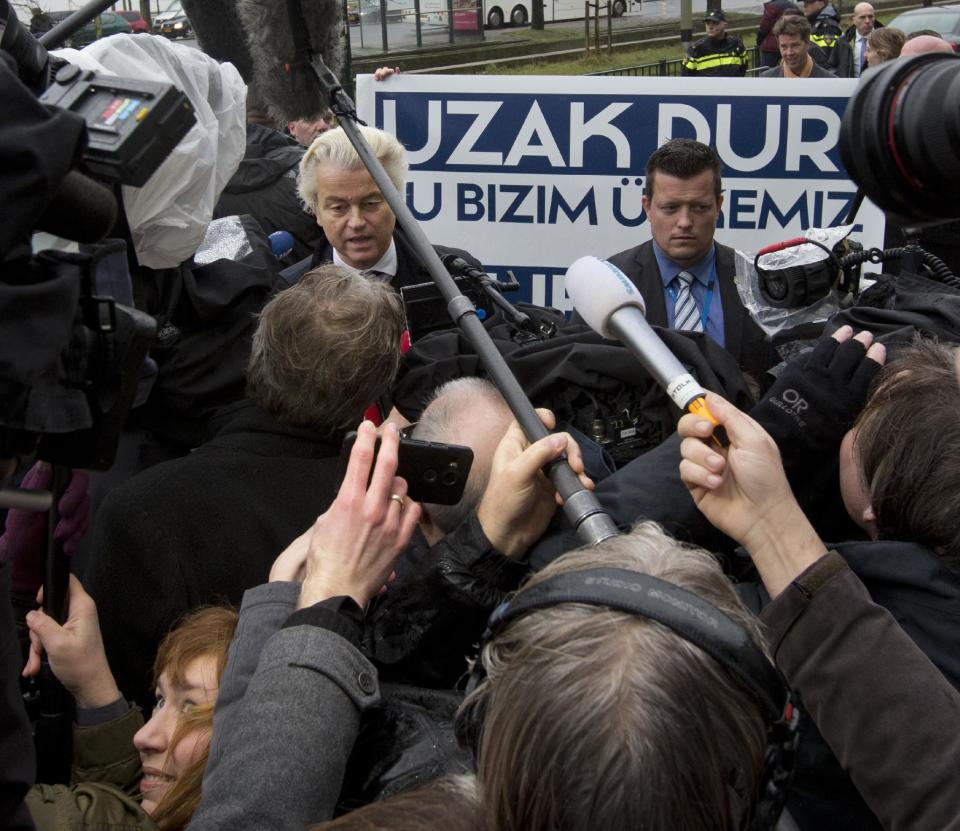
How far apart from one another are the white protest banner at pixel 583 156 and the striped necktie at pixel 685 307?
0.78 meters

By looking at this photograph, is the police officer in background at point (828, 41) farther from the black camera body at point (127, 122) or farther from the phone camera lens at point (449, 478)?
the black camera body at point (127, 122)

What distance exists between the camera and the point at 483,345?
1.62 meters

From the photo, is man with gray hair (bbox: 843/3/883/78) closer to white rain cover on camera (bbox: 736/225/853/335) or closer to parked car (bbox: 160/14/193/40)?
white rain cover on camera (bbox: 736/225/853/335)

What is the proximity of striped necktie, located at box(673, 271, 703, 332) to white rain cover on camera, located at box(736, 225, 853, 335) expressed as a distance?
0.97 metres

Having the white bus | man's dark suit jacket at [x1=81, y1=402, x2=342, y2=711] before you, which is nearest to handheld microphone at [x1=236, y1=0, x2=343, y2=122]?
man's dark suit jacket at [x1=81, y1=402, x2=342, y2=711]

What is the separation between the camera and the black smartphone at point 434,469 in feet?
5.11

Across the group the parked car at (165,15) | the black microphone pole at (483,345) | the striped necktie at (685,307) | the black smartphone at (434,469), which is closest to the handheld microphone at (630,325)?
the black microphone pole at (483,345)

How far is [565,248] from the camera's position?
4.39 metres

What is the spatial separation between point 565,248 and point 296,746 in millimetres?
3362

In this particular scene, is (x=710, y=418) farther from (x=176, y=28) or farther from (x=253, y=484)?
(x=176, y=28)

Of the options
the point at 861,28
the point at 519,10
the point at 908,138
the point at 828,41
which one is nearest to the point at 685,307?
the point at 908,138

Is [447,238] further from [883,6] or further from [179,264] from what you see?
[883,6]

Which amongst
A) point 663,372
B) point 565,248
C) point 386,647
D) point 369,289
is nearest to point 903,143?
point 663,372

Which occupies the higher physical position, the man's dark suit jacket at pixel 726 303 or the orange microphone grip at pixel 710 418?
the orange microphone grip at pixel 710 418
